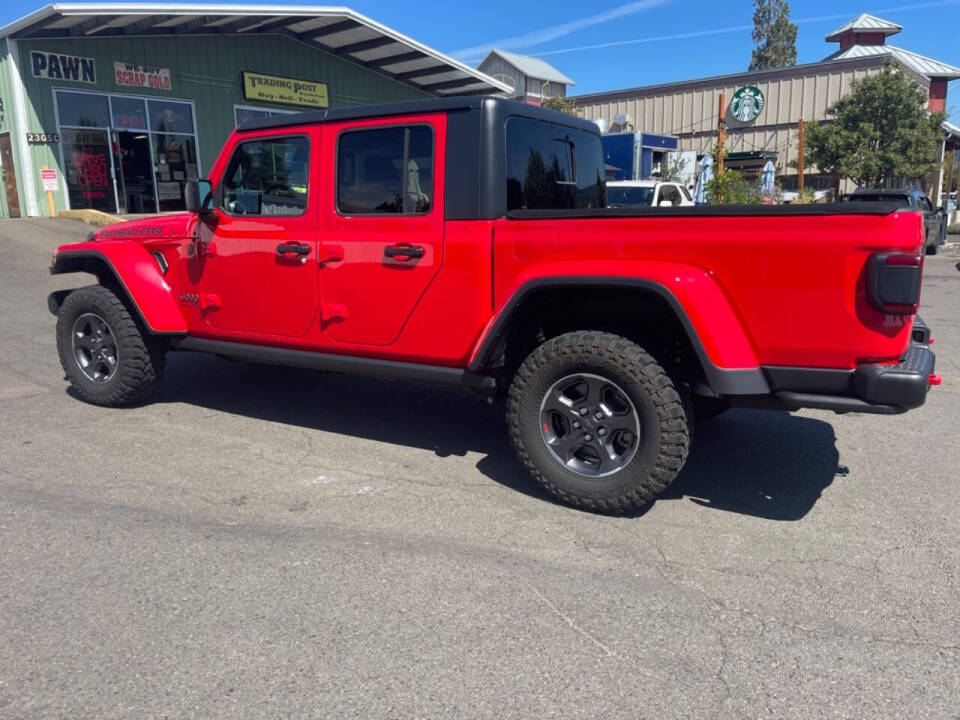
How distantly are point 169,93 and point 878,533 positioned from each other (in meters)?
19.8

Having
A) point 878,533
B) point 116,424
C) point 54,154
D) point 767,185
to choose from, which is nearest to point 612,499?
point 878,533

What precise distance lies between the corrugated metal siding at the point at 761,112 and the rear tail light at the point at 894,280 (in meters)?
36.3

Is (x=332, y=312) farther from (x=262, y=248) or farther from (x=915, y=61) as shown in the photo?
(x=915, y=61)

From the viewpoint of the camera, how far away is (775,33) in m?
66.5

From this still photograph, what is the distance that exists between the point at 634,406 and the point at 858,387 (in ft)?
3.03

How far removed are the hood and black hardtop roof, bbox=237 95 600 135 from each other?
2.44ft

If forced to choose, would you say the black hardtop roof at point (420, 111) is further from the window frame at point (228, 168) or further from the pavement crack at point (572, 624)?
the pavement crack at point (572, 624)

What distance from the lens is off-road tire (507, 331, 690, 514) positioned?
3436 millimetres

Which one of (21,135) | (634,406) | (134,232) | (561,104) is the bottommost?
(634,406)

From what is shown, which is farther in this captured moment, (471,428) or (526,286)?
(471,428)

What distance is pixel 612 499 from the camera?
3.59 metres

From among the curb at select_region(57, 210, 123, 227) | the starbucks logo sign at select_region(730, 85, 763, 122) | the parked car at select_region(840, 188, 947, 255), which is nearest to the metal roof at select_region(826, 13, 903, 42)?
the starbucks logo sign at select_region(730, 85, 763, 122)

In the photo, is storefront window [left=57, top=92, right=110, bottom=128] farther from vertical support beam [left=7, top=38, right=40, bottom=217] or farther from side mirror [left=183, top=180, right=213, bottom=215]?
side mirror [left=183, top=180, right=213, bottom=215]

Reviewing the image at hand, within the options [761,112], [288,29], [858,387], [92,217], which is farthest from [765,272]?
[761,112]
